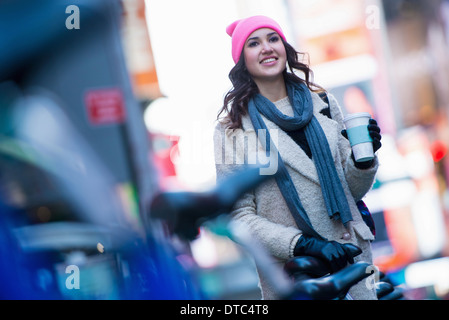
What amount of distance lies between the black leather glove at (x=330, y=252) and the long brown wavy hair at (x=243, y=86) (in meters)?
0.44

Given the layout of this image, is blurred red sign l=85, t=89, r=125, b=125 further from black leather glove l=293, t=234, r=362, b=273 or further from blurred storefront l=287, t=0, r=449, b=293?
black leather glove l=293, t=234, r=362, b=273

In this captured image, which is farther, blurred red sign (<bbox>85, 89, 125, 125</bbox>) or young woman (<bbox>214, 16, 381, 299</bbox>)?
blurred red sign (<bbox>85, 89, 125, 125</bbox>)

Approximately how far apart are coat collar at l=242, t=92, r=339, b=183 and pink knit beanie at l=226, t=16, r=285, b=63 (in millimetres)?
237

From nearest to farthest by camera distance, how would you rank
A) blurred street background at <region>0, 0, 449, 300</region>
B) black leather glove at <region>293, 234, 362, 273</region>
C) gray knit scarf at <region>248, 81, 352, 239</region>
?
1. black leather glove at <region>293, 234, 362, 273</region>
2. gray knit scarf at <region>248, 81, 352, 239</region>
3. blurred street background at <region>0, 0, 449, 300</region>

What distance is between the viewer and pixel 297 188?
70.0 inches

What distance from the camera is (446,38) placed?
20.0 feet

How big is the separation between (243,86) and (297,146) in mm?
266

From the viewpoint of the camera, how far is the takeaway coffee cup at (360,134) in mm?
1625

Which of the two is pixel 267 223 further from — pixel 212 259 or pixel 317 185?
pixel 212 259

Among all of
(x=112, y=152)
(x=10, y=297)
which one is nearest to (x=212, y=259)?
(x=112, y=152)

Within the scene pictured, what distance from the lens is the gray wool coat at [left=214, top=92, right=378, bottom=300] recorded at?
1.74 meters

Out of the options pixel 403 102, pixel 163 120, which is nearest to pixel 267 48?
pixel 163 120

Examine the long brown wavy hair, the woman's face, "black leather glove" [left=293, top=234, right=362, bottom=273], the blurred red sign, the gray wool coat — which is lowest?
"black leather glove" [left=293, top=234, right=362, bottom=273]

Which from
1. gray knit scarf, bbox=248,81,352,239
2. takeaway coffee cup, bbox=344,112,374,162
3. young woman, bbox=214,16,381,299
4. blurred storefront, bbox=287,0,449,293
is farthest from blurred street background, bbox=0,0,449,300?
takeaway coffee cup, bbox=344,112,374,162
